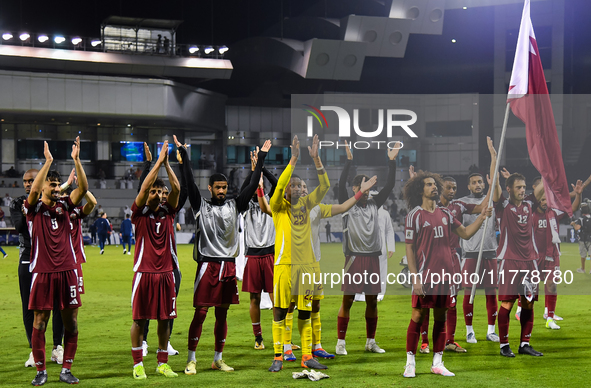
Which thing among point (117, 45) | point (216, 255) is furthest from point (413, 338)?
point (117, 45)

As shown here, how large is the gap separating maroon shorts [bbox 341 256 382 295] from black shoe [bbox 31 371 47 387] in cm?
385

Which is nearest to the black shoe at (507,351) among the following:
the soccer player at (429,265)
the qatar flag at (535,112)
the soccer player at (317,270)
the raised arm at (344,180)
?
the soccer player at (429,265)

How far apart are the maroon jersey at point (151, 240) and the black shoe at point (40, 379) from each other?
149cm

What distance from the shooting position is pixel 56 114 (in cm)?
3869

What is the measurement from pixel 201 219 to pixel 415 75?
3484 centimetres

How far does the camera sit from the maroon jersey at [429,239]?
6.95 m

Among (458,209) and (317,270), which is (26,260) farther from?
(458,209)

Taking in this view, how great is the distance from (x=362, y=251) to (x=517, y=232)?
6.83 feet

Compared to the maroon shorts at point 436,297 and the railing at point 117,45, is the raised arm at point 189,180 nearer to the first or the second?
the maroon shorts at point 436,297

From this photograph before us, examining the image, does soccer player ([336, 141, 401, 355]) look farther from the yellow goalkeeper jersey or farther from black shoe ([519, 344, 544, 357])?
black shoe ([519, 344, 544, 357])

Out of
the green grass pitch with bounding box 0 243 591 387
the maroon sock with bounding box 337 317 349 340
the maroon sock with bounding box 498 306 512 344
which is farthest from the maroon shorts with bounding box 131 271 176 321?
the maroon sock with bounding box 498 306 512 344

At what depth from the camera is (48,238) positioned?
21.9ft

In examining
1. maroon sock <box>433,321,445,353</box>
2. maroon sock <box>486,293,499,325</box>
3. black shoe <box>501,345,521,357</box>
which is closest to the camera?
maroon sock <box>433,321,445,353</box>

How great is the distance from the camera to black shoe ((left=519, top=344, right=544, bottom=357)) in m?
7.91
